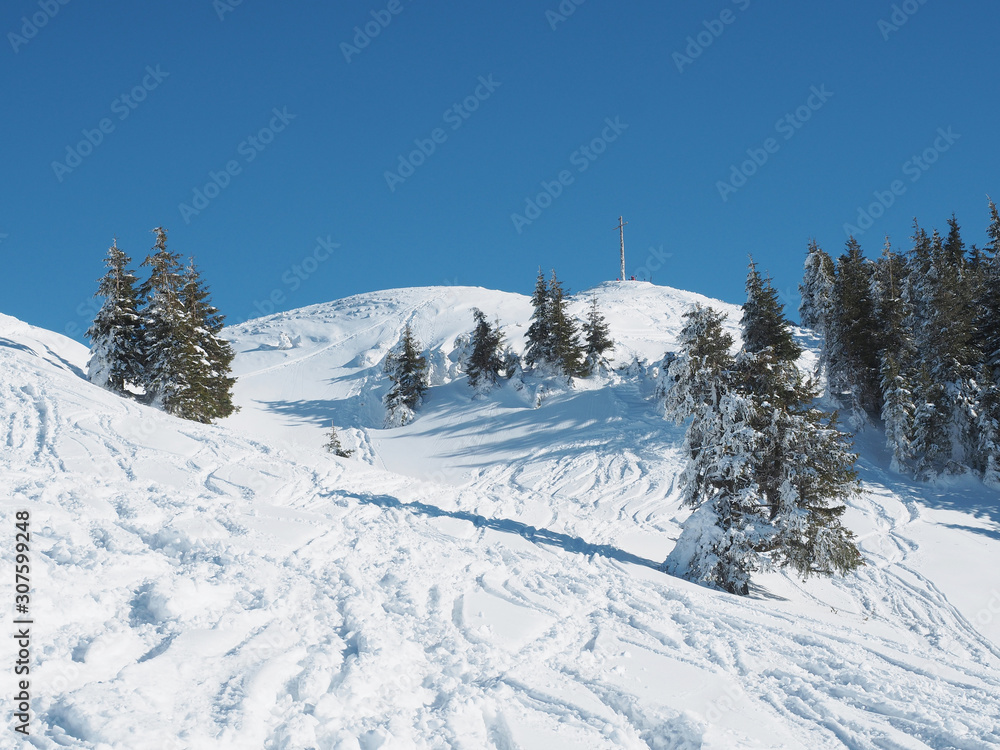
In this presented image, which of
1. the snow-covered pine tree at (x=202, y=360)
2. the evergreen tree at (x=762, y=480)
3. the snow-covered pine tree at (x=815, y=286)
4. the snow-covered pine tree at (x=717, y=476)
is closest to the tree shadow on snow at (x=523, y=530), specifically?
the snow-covered pine tree at (x=717, y=476)

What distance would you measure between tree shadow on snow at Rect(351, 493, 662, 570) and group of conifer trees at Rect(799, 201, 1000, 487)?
1935 centimetres

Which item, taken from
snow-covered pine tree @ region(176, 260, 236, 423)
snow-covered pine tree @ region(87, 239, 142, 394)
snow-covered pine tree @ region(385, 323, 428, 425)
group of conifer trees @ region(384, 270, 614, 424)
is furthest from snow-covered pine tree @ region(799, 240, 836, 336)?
snow-covered pine tree @ region(87, 239, 142, 394)

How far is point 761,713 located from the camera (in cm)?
739

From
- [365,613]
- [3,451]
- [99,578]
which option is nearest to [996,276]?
[365,613]

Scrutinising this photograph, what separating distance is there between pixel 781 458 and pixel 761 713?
8553 millimetres

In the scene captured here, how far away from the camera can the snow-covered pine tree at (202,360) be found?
95.3 feet

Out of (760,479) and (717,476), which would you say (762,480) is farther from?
(717,476)

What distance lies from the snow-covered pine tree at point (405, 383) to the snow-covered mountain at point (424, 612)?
16457mm

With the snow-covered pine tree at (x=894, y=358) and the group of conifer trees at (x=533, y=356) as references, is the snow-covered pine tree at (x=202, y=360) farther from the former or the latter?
the snow-covered pine tree at (x=894, y=358)

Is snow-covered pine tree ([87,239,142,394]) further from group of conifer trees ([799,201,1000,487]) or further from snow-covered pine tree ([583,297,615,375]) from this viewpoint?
group of conifer trees ([799,201,1000,487])

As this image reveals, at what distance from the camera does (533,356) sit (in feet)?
141

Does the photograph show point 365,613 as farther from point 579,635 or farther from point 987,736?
point 987,736

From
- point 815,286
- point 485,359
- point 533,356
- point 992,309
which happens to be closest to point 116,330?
point 485,359

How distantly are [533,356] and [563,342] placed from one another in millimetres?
2959
